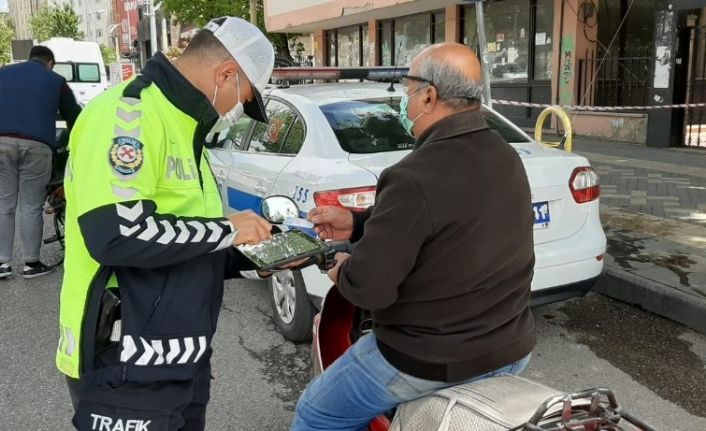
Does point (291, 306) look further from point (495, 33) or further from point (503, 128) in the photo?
point (495, 33)

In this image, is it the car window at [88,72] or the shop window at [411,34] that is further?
the car window at [88,72]

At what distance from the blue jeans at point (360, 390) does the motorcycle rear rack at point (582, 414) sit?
0.37m

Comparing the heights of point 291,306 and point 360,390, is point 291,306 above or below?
below

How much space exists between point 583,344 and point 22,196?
4.61m

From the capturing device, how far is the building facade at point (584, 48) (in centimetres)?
1132

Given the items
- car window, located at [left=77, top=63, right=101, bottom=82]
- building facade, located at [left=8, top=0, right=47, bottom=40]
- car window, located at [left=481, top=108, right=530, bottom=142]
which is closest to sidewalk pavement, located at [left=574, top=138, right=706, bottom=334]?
car window, located at [left=481, top=108, right=530, bottom=142]

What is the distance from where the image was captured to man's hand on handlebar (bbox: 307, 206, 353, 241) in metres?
2.27

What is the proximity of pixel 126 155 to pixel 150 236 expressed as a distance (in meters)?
0.19

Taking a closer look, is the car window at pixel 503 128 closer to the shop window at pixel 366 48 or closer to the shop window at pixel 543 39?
the shop window at pixel 543 39

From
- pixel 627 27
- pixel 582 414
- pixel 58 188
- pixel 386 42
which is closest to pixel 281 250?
pixel 582 414

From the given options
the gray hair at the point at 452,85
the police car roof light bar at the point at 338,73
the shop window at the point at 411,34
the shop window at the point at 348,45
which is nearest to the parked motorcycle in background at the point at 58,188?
the police car roof light bar at the point at 338,73

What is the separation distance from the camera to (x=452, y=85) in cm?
185

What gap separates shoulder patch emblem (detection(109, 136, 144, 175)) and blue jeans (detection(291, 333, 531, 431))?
805 millimetres

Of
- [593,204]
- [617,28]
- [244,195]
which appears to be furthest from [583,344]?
[617,28]
